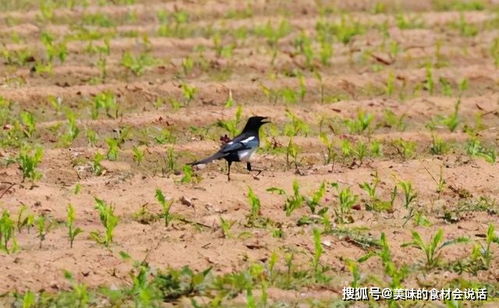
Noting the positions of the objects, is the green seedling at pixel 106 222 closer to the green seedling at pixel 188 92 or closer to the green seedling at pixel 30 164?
the green seedling at pixel 30 164

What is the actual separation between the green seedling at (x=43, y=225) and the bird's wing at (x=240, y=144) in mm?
1685

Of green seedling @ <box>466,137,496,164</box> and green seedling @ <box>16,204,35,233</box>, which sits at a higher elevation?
green seedling @ <box>16,204,35,233</box>

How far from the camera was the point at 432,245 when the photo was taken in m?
7.52

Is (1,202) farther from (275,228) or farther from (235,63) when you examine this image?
(235,63)

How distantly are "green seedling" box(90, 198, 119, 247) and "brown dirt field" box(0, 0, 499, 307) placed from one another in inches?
3.8

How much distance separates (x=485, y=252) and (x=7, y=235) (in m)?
3.13

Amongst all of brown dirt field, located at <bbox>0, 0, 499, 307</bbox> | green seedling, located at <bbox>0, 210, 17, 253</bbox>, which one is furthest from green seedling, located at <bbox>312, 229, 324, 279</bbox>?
green seedling, located at <bbox>0, 210, 17, 253</bbox>

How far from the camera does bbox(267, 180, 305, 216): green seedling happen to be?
8.41m

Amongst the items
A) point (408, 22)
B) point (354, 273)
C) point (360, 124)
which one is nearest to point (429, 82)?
point (360, 124)

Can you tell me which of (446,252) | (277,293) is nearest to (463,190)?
(446,252)

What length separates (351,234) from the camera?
7879mm

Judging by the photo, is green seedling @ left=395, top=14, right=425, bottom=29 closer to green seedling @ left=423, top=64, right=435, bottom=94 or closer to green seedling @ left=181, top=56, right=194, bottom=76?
green seedling @ left=423, top=64, right=435, bottom=94

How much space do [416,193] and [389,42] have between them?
558 cm

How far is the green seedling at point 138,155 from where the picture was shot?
376 inches
